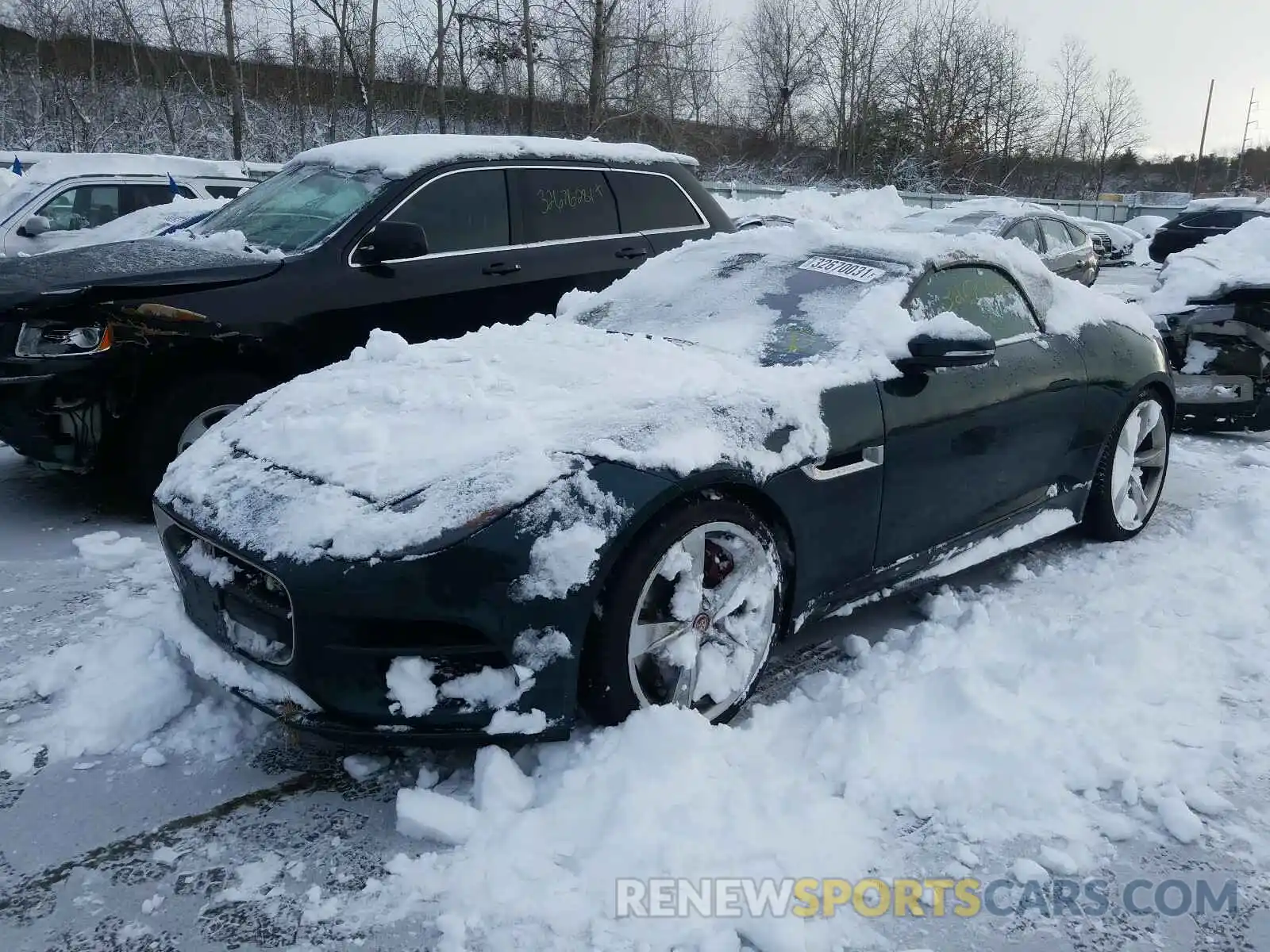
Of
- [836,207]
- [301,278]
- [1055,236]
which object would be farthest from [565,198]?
[836,207]

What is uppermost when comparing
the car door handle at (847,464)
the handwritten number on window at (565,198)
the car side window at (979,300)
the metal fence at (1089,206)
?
the metal fence at (1089,206)

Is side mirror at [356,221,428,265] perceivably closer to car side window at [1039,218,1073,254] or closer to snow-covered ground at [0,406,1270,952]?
snow-covered ground at [0,406,1270,952]

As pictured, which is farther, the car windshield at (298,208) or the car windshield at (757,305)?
the car windshield at (298,208)

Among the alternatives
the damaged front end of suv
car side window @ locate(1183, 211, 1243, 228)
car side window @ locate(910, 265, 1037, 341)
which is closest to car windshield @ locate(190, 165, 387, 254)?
car side window @ locate(910, 265, 1037, 341)

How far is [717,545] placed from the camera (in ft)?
9.04

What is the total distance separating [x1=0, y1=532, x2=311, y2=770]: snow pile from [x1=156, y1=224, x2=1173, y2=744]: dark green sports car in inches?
5.2

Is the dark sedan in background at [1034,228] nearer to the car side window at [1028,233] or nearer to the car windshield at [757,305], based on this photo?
the car side window at [1028,233]

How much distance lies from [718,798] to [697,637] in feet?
1.54

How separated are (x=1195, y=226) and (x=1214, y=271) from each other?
1669 centimetres

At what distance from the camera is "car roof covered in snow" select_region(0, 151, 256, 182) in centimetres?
882

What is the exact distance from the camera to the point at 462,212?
518cm

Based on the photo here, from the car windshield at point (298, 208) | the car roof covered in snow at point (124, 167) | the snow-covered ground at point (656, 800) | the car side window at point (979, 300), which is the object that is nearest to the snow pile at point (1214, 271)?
the car side window at point (979, 300)

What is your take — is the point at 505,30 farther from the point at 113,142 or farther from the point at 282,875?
the point at 282,875

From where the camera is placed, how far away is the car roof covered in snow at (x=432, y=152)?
504 centimetres
